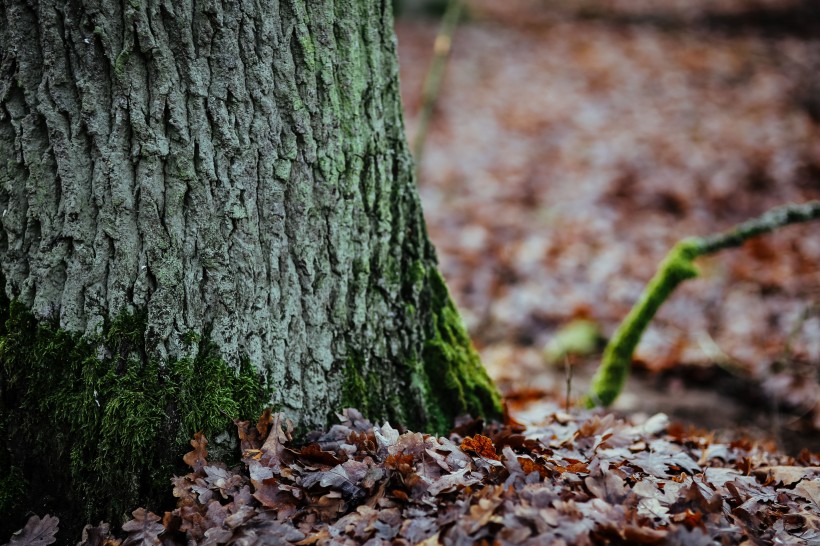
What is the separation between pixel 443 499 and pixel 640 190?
632cm

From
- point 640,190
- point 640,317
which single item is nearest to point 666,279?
point 640,317

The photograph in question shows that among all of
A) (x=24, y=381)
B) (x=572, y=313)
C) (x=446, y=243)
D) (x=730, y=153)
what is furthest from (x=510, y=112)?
(x=24, y=381)

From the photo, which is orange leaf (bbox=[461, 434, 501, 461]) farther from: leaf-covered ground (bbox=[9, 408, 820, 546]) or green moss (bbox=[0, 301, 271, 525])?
green moss (bbox=[0, 301, 271, 525])

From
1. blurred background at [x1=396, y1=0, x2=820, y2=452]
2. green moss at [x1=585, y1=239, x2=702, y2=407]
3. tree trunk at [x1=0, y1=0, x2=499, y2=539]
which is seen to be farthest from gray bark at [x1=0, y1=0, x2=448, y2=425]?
green moss at [x1=585, y1=239, x2=702, y2=407]

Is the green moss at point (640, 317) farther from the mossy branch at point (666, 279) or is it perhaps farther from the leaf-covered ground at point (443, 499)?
the leaf-covered ground at point (443, 499)

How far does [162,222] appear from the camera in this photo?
6.16ft

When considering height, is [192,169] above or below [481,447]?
above

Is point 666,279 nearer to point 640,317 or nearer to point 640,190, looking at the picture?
point 640,317

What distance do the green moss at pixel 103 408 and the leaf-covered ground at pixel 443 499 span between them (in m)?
0.09

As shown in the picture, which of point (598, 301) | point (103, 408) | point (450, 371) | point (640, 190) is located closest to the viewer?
point (103, 408)

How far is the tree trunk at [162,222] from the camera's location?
1.83 m

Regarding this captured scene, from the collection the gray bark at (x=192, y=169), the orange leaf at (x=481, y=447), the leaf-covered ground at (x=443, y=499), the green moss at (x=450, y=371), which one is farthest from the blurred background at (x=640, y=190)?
the gray bark at (x=192, y=169)

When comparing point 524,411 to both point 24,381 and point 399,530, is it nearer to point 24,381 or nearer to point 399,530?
point 399,530

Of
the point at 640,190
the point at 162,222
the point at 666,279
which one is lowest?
the point at 666,279
